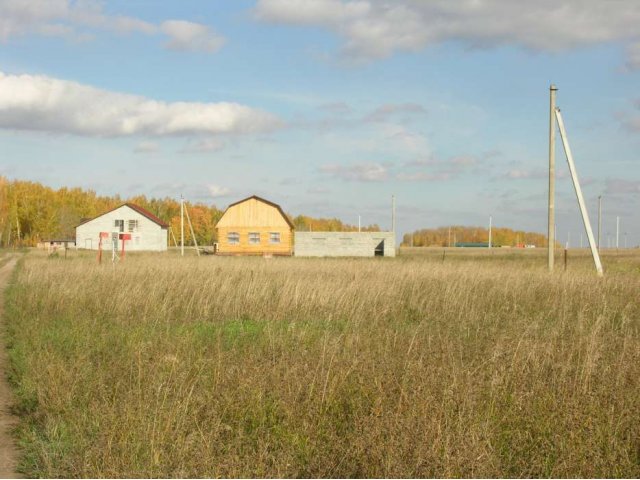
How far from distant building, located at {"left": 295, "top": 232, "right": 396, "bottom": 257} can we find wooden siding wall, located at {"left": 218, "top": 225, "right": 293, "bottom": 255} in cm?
127

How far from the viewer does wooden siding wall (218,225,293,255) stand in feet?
200

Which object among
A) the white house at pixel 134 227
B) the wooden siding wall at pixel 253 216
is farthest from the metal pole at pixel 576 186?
the white house at pixel 134 227

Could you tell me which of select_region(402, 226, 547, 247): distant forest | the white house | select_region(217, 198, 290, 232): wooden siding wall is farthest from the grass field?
select_region(402, 226, 547, 247): distant forest

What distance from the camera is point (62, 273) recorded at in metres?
20.7

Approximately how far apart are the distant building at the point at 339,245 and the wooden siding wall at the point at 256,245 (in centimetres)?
127

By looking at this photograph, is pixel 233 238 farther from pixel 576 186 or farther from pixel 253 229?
pixel 576 186

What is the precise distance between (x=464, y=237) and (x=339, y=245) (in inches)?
4247

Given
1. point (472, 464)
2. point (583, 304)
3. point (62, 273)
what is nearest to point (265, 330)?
point (472, 464)

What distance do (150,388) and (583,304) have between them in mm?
9910

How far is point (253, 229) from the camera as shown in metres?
61.1

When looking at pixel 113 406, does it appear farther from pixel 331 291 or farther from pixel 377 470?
pixel 331 291

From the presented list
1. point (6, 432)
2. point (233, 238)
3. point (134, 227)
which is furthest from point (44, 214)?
point (6, 432)

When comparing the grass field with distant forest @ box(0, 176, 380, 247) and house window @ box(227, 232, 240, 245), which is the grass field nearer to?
house window @ box(227, 232, 240, 245)

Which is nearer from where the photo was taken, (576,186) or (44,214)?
(576,186)
